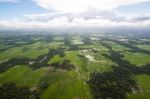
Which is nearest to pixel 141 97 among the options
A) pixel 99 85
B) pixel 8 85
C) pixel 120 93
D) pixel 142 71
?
pixel 120 93

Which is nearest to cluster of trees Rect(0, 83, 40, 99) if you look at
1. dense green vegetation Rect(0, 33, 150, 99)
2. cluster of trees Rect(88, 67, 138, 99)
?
dense green vegetation Rect(0, 33, 150, 99)

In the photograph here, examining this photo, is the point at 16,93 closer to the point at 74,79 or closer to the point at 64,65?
the point at 74,79

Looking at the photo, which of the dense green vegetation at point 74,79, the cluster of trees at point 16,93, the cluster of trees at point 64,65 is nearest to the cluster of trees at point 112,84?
the dense green vegetation at point 74,79

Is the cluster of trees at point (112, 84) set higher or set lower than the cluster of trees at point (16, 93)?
lower

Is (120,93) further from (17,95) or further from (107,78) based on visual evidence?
(17,95)

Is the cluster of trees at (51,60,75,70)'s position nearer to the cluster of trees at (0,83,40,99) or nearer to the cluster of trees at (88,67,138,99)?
the cluster of trees at (88,67,138,99)

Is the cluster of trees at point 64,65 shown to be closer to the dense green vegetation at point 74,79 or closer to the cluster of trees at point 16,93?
the dense green vegetation at point 74,79

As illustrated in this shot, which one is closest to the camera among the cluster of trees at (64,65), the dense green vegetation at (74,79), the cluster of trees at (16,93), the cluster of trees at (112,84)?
the cluster of trees at (16,93)
